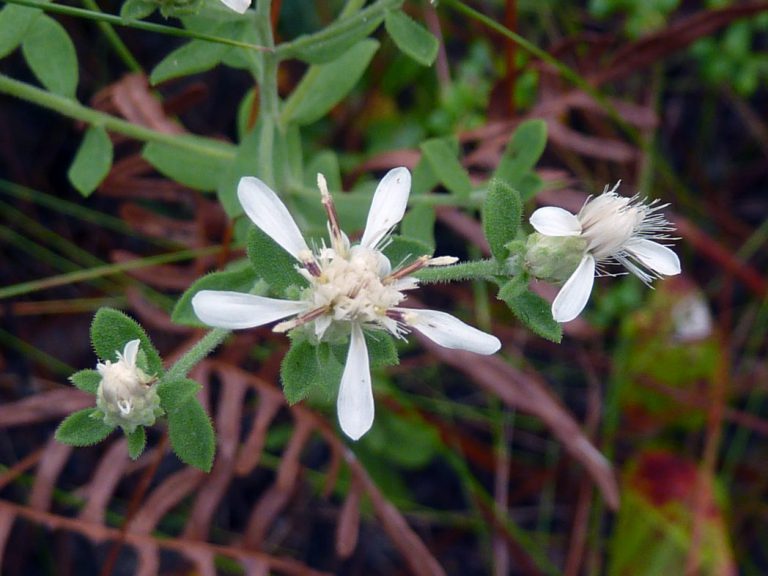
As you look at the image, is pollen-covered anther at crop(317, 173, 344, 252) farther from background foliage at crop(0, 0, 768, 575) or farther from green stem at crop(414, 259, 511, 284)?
background foliage at crop(0, 0, 768, 575)

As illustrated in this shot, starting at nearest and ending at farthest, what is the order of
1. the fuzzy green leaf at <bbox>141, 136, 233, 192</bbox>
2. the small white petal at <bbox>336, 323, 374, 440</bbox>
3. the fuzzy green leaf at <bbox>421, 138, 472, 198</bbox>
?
the small white petal at <bbox>336, 323, 374, 440</bbox>
the fuzzy green leaf at <bbox>421, 138, 472, 198</bbox>
the fuzzy green leaf at <bbox>141, 136, 233, 192</bbox>

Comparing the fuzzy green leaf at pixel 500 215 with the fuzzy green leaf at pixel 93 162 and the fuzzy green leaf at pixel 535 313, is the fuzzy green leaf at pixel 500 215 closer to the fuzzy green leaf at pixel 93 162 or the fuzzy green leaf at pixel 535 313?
the fuzzy green leaf at pixel 535 313

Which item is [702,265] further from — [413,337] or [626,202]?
[626,202]

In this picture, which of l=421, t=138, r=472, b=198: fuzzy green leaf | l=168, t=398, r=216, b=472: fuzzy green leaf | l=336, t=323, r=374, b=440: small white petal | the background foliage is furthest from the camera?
the background foliage

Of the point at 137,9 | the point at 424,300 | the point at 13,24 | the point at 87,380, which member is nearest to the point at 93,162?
the point at 13,24

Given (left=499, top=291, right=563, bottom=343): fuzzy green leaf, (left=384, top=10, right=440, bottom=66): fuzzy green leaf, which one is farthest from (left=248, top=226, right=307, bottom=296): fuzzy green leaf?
(left=384, top=10, right=440, bottom=66): fuzzy green leaf

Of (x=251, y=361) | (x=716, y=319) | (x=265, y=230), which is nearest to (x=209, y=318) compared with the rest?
(x=265, y=230)

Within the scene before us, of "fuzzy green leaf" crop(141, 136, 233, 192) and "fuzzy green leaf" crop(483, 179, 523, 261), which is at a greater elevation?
"fuzzy green leaf" crop(141, 136, 233, 192)
